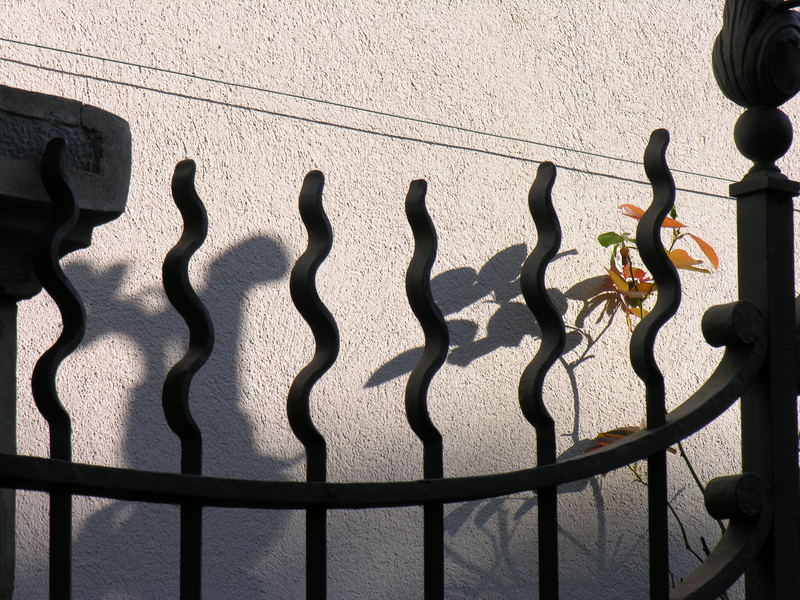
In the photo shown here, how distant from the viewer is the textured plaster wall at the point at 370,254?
103 inches

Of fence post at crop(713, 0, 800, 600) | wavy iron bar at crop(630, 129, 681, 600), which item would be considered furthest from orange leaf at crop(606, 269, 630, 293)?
wavy iron bar at crop(630, 129, 681, 600)

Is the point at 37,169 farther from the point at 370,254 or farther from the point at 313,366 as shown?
the point at 370,254

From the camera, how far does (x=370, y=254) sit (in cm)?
296

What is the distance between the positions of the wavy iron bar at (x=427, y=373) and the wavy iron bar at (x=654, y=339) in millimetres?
311

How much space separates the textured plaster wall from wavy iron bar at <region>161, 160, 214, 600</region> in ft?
5.19

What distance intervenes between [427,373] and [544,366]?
157 millimetres

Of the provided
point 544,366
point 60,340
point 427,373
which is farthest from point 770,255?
point 60,340

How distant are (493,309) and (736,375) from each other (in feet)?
5.83

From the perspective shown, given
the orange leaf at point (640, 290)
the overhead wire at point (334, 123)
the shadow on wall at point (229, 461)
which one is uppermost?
the overhead wire at point (334, 123)

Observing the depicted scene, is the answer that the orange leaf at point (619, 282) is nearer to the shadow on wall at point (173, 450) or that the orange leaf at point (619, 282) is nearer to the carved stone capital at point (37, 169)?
the shadow on wall at point (173, 450)

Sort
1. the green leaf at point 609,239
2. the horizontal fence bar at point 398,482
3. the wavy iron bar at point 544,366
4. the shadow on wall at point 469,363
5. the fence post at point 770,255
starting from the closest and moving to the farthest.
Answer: the horizontal fence bar at point 398,482
the wavy iron bar at point 544,366
the fence post at point 770,255
the shadow on wall at point 469,363
the green leaf at point 609,239

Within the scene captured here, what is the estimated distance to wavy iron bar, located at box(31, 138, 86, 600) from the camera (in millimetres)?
965

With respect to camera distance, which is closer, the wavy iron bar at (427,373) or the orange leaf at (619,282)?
the wavy iron bar at (427,373)

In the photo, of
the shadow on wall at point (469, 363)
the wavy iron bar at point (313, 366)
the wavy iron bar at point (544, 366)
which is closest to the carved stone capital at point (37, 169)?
the wavy iron bar at point (313, 366)
